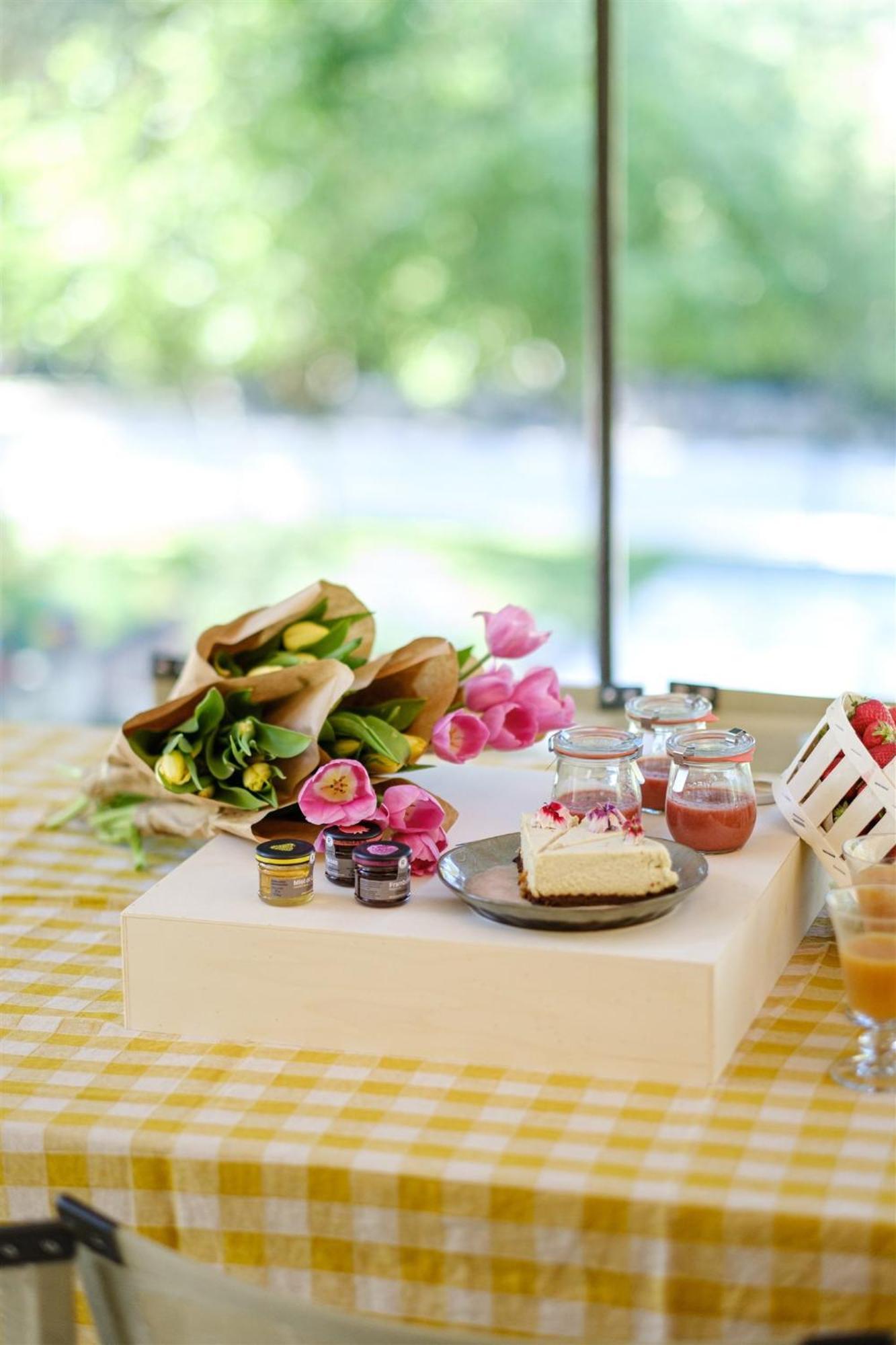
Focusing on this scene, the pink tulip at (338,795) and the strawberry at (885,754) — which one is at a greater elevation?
the strawberry at (885,754)

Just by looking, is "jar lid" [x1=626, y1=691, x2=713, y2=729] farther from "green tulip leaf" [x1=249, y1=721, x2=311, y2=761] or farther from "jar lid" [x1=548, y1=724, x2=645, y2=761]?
"green tulip leaf" [x1=249, y1=721, x2=311, y2=761]

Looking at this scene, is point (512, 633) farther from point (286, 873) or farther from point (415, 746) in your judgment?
point (286, 873)

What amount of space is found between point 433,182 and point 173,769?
6.80 metres

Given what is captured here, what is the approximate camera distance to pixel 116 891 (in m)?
1.40

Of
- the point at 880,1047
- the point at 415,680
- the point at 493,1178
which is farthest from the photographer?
the point at 415,680

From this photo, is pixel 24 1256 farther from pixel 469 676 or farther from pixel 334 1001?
pixel 469 676

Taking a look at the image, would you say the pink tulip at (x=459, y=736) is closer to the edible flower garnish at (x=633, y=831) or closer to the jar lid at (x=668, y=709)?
the jar lid at (x=668, y=709)

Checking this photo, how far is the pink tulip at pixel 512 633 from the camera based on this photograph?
1434 millimetres

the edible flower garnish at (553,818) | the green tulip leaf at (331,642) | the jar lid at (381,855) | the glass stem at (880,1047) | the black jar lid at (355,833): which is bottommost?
the glass stem at (880,1047)

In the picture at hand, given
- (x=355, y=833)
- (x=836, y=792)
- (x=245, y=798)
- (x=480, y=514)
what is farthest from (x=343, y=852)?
(x=480, y=514)

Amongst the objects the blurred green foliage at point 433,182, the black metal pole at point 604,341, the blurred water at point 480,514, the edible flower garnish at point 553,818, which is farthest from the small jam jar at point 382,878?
the blurred green foliage at point 433,182

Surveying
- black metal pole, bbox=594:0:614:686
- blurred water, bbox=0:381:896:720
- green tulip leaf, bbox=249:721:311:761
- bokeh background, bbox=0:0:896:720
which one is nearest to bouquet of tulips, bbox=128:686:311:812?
A: green tulip leaf, bbox=249:721:311:761

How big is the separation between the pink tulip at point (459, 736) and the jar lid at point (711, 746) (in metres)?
0.19

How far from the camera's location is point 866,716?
1.21m
